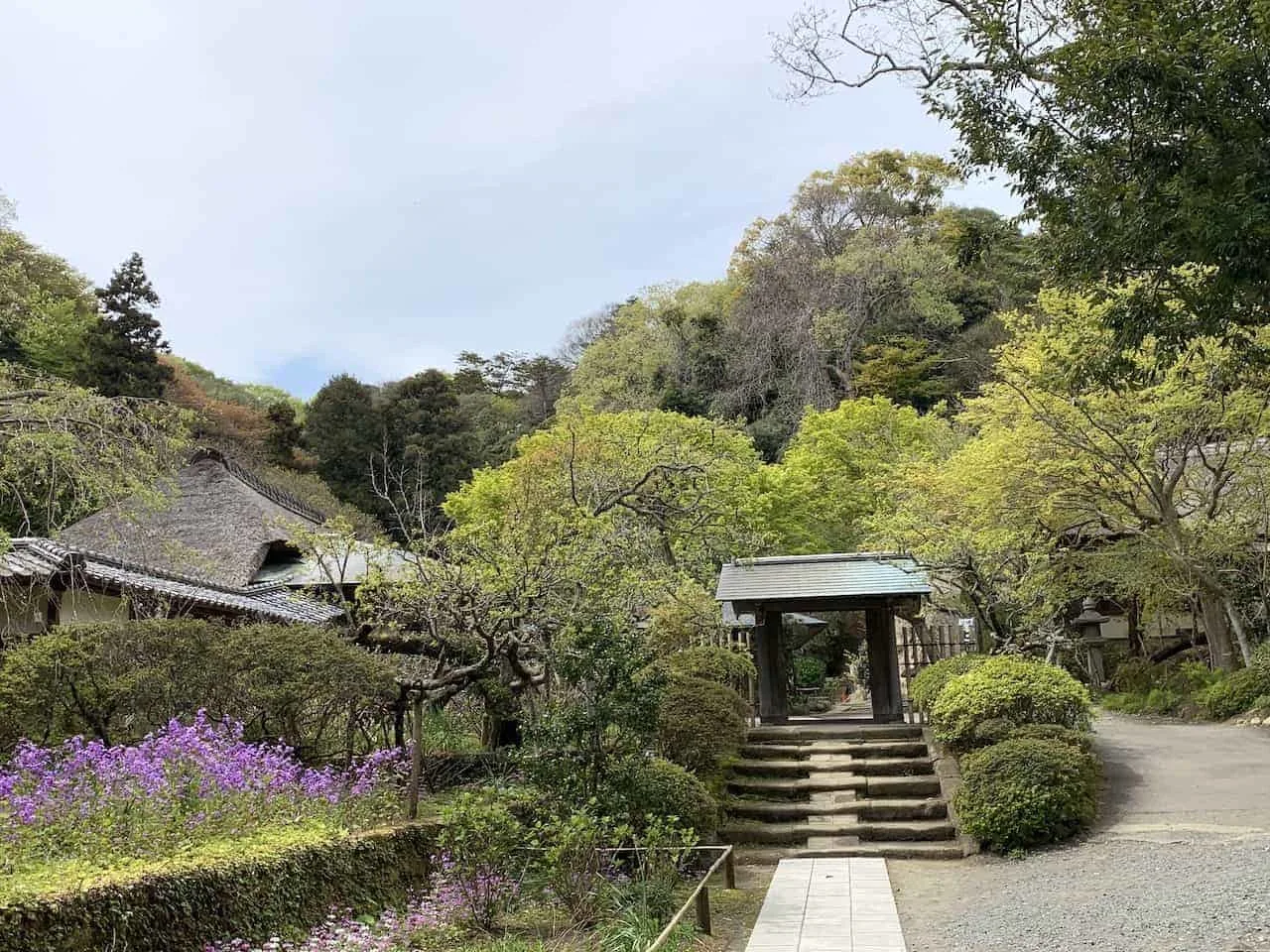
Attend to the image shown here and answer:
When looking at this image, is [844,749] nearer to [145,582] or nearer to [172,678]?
[172,678]

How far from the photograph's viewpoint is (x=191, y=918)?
451 centimetres

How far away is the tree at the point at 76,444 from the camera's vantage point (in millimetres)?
7941

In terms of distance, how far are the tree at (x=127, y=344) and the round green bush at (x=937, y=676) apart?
75.2 feet

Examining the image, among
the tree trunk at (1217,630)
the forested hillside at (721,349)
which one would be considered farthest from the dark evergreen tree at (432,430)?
the tree trunk at (1217,630)

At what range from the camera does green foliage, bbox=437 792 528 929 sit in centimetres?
620

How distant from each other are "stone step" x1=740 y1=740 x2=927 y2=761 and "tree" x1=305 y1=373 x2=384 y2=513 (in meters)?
23.9

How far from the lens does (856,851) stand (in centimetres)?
973

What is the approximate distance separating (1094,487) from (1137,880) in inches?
366

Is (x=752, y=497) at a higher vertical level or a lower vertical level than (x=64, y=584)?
higher

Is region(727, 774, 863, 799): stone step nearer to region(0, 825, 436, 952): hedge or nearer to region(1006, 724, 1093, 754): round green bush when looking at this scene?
region(1006, 724, 1093, 754): round green bush

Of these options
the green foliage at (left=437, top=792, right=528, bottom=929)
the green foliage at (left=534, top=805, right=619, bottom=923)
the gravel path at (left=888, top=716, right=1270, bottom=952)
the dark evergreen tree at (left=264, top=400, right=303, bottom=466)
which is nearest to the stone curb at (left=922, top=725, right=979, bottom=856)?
the gravel path at (left=888, top=716, right=1270, bottom=952)

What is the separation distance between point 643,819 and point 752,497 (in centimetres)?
1381

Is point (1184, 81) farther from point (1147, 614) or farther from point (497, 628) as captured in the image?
point (1147, 614)

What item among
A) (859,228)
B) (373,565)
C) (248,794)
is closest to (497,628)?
(373,565)
